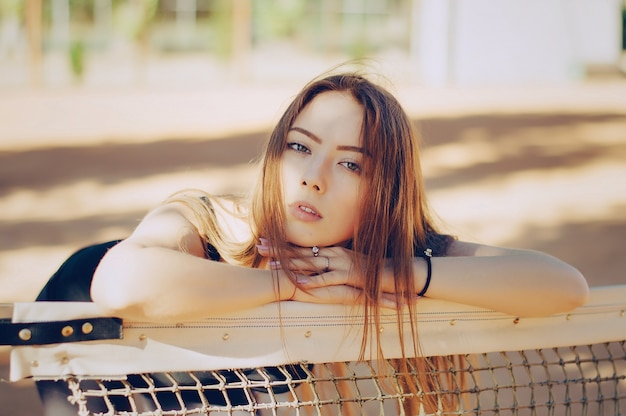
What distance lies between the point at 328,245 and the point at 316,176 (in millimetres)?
189

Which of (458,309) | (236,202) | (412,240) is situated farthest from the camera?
(236,202)

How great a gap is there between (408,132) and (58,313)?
1000 millimetres

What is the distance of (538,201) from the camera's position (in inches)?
332

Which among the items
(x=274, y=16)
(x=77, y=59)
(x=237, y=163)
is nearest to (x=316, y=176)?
(x=237, y=163)

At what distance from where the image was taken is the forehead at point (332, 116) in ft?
6.43

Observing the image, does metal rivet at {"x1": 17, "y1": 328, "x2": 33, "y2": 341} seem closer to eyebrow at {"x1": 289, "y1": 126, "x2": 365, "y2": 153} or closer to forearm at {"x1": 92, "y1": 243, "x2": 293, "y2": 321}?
forearm at {"x1": 92, "y1": 243, "x2": 293, "y2": 321}

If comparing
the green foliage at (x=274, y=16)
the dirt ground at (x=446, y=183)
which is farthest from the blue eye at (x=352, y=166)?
the green foliage at (x=274, y=16)

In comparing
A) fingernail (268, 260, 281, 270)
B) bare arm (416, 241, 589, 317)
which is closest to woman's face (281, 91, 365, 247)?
fingernail (268, 260, 281, 270)

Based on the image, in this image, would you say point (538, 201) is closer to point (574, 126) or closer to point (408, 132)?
point (574, 126)

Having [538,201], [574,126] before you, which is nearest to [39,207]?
[538,201]

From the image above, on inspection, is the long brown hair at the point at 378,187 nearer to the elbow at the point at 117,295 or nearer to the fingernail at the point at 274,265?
the fingernail at the point at 274,265

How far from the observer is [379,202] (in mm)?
1937

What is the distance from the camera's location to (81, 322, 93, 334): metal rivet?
1.51 m

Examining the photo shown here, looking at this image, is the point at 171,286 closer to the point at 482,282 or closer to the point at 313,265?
the point at 313,265
